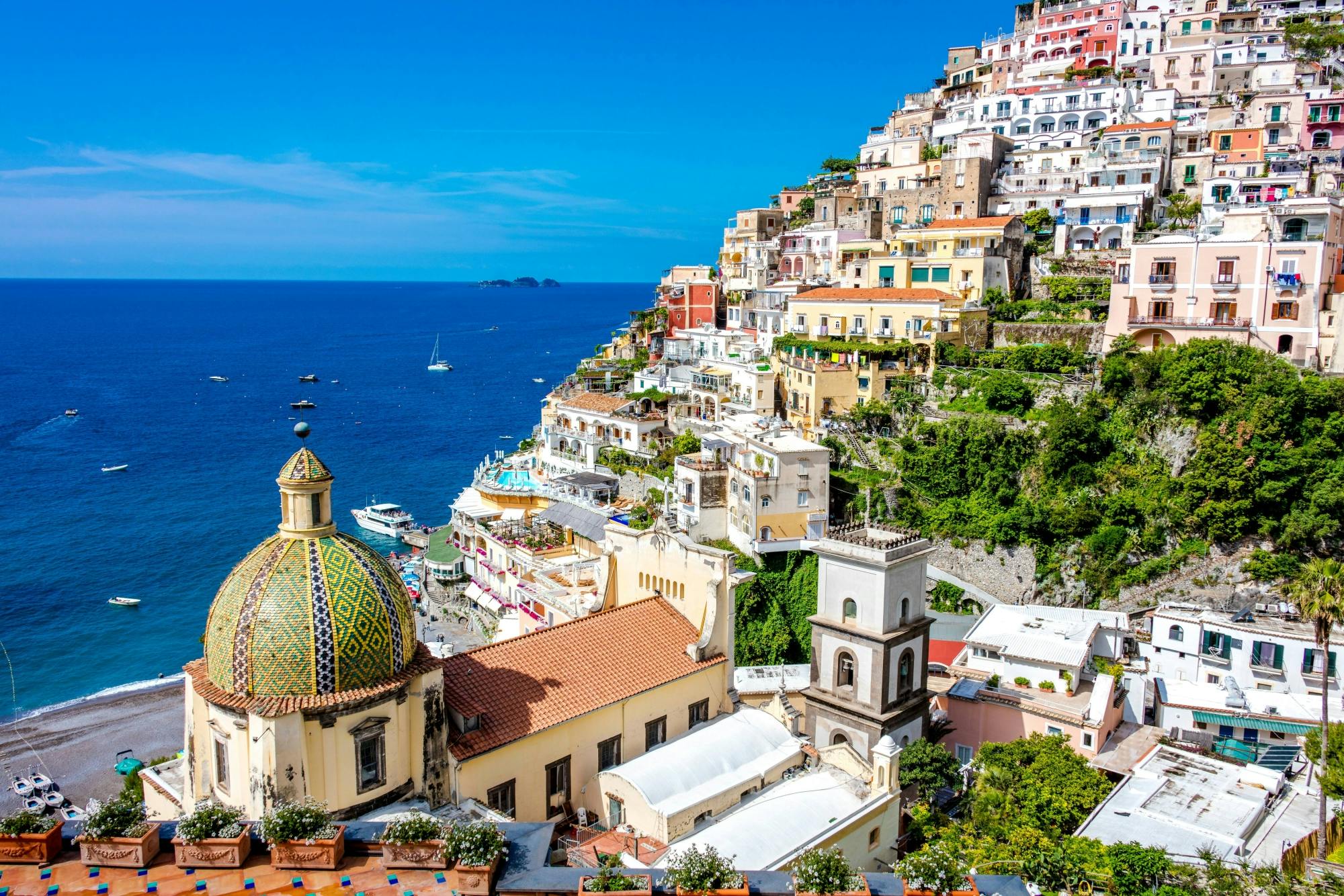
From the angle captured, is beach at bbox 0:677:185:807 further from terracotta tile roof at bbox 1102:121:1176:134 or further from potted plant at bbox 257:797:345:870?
terracotta tile roof at bbox 1102:121:1176:134

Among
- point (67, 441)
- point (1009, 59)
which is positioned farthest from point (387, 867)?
point (67, 441)

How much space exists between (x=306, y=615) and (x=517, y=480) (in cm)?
4393

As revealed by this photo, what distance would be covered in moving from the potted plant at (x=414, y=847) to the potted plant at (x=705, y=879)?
2.89m

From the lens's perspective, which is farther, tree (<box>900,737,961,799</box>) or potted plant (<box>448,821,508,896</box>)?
tree (<box>900,737,961,799</box>)

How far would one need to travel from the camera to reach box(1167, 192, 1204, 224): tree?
5484 cm

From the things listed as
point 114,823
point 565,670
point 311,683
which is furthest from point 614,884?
point 565,670

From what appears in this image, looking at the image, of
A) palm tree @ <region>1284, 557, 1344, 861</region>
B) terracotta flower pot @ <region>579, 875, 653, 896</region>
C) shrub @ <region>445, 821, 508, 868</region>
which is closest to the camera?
terracotta flower pot @ <region>579, 875, 653, 896</region>

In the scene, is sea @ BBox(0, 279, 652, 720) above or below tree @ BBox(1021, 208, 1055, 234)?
below

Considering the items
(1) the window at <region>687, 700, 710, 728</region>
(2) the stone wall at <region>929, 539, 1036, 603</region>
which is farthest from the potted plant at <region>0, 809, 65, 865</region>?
(2) the stone wall at <region>929, 539, 1036, 603</region>

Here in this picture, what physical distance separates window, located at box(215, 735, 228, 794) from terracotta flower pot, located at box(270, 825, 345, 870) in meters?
4.61

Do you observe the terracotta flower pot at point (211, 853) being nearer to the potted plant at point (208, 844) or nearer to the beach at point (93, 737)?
the potted plant at point (208, 844)

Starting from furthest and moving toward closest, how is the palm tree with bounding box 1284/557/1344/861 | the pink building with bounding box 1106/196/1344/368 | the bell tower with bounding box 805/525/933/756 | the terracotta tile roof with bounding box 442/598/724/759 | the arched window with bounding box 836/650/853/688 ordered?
the pink building with bounding box 1106/196/1344/368 < the arched window with bounding box 836/650/853/688 < the bell tower with bounding box 805/525/933/756 < the palm tree with bounding box 1284/557/1344/861 < the terracotta tile roof with bounding box 442/598/724/759

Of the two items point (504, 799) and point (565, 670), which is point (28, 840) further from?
point (565, 670)

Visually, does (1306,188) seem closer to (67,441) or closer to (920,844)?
(920,844)
